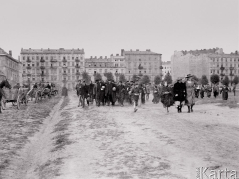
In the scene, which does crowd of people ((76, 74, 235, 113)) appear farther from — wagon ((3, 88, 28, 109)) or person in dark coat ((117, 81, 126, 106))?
wagon ((3, 88, 28, 109))

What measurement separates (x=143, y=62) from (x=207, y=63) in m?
25.9

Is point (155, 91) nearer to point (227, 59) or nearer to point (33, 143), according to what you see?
point (33, 143)

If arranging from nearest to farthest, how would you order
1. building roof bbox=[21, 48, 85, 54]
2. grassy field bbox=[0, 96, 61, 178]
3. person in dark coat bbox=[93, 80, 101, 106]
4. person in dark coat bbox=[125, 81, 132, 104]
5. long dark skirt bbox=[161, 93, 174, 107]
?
grassy field bbox=[0, 96, 61, 178] → long dark skirt bbox=[161, 93, 174, 107] → person in dark coat bbox=[93, 80, 101, 106] → person in dark coat bbox=[125, 81, 132, 104] → building roof bbox=[21, 48, 85, 54]

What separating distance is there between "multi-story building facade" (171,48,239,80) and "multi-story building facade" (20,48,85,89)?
1589 inches

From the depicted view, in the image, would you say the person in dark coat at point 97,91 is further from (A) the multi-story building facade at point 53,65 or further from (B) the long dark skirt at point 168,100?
(A) the multi-story building facade at point 53,65

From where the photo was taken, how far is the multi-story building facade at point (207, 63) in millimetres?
160250

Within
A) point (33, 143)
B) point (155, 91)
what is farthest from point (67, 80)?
point (33, 143)

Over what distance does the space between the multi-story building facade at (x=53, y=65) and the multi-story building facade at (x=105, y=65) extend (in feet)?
22.9

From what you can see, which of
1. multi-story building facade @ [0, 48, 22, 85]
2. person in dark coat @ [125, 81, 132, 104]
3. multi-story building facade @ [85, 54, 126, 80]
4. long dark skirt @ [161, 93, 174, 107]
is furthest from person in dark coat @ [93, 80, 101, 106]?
multi-story building facade @ [85, 54, 126, 80]

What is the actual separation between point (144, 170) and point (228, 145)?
324cm

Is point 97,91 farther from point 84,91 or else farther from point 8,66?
point 8,66

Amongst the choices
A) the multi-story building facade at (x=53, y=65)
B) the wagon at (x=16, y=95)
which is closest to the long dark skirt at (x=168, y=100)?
the wagon at (x=16, y=95)

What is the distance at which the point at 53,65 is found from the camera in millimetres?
155375

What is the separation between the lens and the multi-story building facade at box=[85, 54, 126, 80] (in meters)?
163
